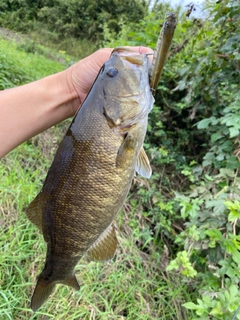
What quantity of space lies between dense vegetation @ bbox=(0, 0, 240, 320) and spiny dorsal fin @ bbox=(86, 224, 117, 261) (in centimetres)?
51

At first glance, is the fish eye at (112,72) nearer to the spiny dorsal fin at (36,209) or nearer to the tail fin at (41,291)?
the spiny dorsal fin at (36,209)

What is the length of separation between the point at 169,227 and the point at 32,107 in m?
1.87

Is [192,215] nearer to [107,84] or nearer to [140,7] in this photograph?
[107,84]

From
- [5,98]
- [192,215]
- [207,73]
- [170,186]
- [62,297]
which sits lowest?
[170,186]

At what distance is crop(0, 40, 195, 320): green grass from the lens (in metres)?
1.92

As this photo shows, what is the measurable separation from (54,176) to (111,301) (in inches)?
55.7

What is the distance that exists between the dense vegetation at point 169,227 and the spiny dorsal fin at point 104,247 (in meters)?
0.51

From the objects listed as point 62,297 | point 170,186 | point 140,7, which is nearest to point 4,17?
point 140,7

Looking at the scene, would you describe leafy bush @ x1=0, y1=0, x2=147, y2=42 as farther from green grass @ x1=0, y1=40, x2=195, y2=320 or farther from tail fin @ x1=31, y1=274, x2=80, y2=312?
tail fin @ x1=31, y1=274, x2=80, y2=312

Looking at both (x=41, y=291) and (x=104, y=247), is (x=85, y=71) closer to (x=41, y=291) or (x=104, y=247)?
(x=104, y=247)

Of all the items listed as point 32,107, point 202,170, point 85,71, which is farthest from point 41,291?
point 202,170

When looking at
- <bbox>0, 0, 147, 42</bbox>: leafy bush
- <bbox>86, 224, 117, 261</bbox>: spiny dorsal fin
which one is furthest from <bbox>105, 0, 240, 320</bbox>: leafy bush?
<bbox>0, 0, 147, 42</bbox>: leafy bush

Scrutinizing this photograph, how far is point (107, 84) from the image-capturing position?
112 cm

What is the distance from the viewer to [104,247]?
1.22 meters
